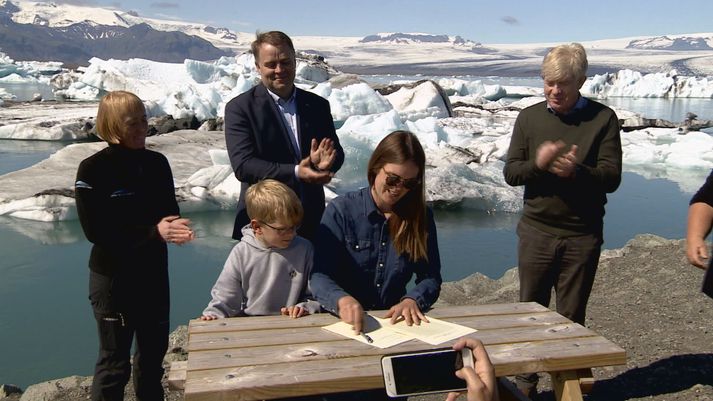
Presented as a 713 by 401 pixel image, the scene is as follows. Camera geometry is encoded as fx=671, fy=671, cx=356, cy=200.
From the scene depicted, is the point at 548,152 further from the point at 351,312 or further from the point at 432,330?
the point at 351,312

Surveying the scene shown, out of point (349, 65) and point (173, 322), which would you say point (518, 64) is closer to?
point (349, 65)

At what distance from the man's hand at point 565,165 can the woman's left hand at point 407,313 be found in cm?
79

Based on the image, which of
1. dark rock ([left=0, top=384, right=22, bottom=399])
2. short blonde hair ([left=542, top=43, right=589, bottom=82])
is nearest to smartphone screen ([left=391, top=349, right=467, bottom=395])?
short blonde hair ([left=542, top=43, right=589, bottom=82])

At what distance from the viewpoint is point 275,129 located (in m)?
2.80

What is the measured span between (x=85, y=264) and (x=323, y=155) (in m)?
4.44

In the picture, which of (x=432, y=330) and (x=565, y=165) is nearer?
(x=432, y=330)

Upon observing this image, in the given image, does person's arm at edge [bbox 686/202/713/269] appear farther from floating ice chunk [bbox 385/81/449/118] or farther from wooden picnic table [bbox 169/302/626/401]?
floating ice chunk [bbox 385/81/449/118]

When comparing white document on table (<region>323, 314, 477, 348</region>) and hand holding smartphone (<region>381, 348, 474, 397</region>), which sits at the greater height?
hand holding smartphone (<region>381, 348, 474, 397</region>)

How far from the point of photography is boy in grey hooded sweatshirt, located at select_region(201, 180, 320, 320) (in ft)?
7.36

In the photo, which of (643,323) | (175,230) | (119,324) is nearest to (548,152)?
(175,230)

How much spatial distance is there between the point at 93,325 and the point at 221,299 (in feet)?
9.63

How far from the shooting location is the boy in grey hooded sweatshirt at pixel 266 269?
224 cm

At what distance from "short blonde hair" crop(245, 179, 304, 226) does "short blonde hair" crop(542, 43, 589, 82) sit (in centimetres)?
110

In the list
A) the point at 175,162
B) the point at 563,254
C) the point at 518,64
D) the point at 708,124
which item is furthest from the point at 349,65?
the point at 563,254
